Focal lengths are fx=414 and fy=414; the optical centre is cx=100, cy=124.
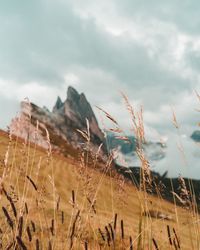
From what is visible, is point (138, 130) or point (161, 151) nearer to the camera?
point (138, 130)

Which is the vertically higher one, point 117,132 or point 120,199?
point 117,132

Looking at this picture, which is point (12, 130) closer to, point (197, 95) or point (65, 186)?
point (197, 95)

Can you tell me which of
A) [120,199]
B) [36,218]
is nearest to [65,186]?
[36,218]

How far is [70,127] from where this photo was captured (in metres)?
166

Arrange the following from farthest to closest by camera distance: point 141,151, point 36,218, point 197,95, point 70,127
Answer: point 70,127
point 36,218
point 197,95
point 141,151

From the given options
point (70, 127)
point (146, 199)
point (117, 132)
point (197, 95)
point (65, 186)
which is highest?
point (70, 127)

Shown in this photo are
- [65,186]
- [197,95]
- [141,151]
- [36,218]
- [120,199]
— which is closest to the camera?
[141,151]

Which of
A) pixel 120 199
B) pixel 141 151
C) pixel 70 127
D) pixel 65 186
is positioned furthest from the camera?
pixel 70 127

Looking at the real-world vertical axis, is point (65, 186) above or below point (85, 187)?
above

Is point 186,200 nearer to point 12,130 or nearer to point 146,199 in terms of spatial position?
point 146,199

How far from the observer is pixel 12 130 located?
2.76m

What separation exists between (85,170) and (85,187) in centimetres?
13

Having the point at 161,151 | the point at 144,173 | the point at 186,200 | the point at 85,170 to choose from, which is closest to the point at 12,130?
the point at 85,170

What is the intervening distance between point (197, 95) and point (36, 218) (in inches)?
194
